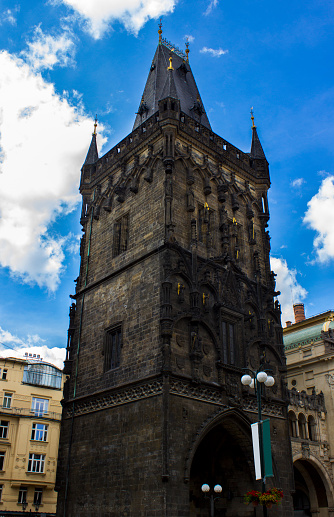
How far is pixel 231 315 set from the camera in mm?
23984

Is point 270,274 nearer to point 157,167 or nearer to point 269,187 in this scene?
point 269,187

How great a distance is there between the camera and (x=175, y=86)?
2908 centimetres

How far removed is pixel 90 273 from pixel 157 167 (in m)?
6.82

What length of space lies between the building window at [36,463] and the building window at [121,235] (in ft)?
67.5

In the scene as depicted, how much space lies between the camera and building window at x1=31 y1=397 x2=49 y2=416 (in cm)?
4019

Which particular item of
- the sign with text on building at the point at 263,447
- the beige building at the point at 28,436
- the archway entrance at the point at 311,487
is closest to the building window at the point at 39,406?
the beige building at the point at 28,436

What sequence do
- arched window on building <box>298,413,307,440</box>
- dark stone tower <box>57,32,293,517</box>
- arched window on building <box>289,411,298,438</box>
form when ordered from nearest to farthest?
dark stone tower <box>57,32,293,517</box>
arched window on building <box>289,411,298,438</box>
arched window on building <box>298,413,307,440</box>

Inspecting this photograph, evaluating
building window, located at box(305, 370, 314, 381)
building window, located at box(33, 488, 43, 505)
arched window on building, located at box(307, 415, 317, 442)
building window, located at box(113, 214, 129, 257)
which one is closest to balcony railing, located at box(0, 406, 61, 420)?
building window, located at box(33, 488, 43, 505)

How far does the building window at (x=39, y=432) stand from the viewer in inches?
1535

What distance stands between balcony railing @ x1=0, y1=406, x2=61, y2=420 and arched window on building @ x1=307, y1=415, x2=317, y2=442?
64.3 feet

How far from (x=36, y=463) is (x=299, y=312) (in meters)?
26.5

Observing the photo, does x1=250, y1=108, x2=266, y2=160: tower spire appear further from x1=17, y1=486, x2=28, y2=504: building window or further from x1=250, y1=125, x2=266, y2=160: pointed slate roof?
x1=17, y1=486, x2=28, y2=504: building window

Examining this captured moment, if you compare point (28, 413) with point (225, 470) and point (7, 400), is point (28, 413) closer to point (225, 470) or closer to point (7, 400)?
point (7, 400)

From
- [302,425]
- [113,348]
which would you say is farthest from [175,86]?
[302,425]
